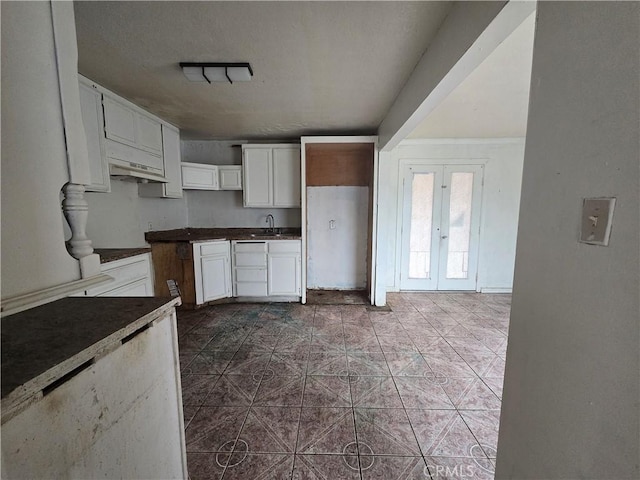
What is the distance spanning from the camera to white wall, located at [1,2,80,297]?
0.76 meters

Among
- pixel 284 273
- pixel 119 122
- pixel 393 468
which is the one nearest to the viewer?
pixel 393 468

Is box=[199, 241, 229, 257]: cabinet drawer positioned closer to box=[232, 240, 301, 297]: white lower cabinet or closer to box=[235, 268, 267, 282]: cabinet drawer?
box=[232, 240, 301, 297]: white lower cabinet

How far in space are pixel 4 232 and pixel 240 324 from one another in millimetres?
2635

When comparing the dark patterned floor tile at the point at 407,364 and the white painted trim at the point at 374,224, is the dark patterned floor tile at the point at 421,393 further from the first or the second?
the white painted trim at the point at 374,224

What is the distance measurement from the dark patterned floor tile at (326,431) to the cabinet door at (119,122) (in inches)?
114

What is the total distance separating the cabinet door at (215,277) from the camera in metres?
3.55

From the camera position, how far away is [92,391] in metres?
0.72

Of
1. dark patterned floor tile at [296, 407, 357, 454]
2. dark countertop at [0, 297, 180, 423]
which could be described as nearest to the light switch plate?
dark countertop at [0, 297, 180, 423]

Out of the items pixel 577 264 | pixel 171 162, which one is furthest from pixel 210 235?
pixel 577 264

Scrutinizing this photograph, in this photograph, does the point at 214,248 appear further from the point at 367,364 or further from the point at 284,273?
the point at 367,364

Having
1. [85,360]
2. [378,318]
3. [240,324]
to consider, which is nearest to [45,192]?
[85,360]

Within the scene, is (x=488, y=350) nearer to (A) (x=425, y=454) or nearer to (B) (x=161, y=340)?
(A) (x=425, y=454)

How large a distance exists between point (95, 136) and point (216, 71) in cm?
124

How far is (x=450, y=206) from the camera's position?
418 centimetres
